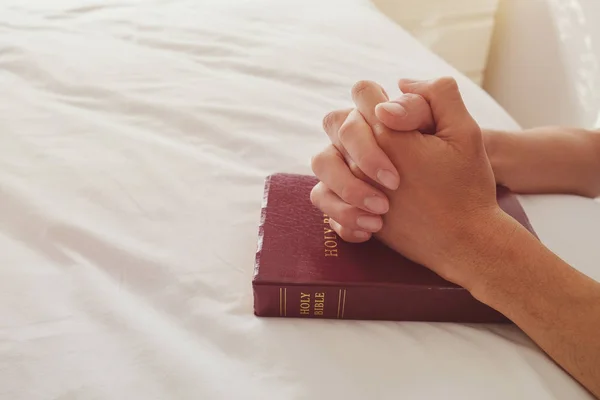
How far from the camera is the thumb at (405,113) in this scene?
2.05 feet

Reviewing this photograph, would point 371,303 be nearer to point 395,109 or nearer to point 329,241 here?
point 329,241

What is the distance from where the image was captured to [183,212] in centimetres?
74

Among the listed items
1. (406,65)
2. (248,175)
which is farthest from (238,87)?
(406,65)

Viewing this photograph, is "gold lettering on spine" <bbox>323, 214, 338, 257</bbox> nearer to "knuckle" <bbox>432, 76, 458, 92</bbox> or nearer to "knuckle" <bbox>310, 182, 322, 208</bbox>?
"knuckle" <bbox>310, 182, 322, 208</bbox>

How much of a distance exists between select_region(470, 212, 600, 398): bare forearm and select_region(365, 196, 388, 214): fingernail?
0.12 meters

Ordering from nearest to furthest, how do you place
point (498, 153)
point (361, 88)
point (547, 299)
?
1. point (547, 299)
2. point (361, 88)
3. point (498, 153)

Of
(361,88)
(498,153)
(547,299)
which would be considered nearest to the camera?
(547,299)

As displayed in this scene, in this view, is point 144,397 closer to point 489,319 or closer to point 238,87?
point 489,319

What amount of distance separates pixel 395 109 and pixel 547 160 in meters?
0.34

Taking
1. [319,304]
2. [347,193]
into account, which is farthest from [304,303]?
[347,193]

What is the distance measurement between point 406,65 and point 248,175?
1.60ft

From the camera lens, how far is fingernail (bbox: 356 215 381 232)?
63 cm

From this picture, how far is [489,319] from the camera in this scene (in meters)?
0.63

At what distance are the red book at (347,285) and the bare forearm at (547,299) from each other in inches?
1.3
